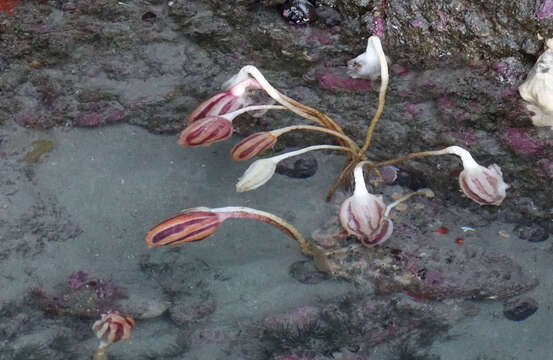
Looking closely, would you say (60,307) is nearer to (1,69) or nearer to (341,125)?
(1,69)

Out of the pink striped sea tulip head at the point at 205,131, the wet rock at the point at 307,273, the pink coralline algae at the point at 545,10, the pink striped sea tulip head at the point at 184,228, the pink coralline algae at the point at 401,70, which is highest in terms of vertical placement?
the pink coralline algae at the point at 545,10

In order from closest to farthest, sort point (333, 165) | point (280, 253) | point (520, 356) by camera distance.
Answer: point (520, 356)
point (280, 253)
point (333, 165)

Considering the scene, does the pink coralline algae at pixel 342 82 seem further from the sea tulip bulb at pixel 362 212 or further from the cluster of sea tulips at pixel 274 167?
the sea tulip bulb at pixel 362 212

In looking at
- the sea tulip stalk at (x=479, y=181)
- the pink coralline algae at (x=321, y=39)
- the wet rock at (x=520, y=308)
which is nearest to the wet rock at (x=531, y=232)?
the wet rock at (x=520, y=308)

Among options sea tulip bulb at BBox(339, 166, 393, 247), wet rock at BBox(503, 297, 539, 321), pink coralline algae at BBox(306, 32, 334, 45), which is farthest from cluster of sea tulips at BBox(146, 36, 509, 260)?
wet rock at BBox(503, 297, 539, 321)

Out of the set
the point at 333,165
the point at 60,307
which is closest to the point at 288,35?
the point at 333,165

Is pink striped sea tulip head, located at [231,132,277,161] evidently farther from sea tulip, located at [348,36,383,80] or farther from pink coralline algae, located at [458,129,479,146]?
pink coralline algae, located at [458,129,479,146]
